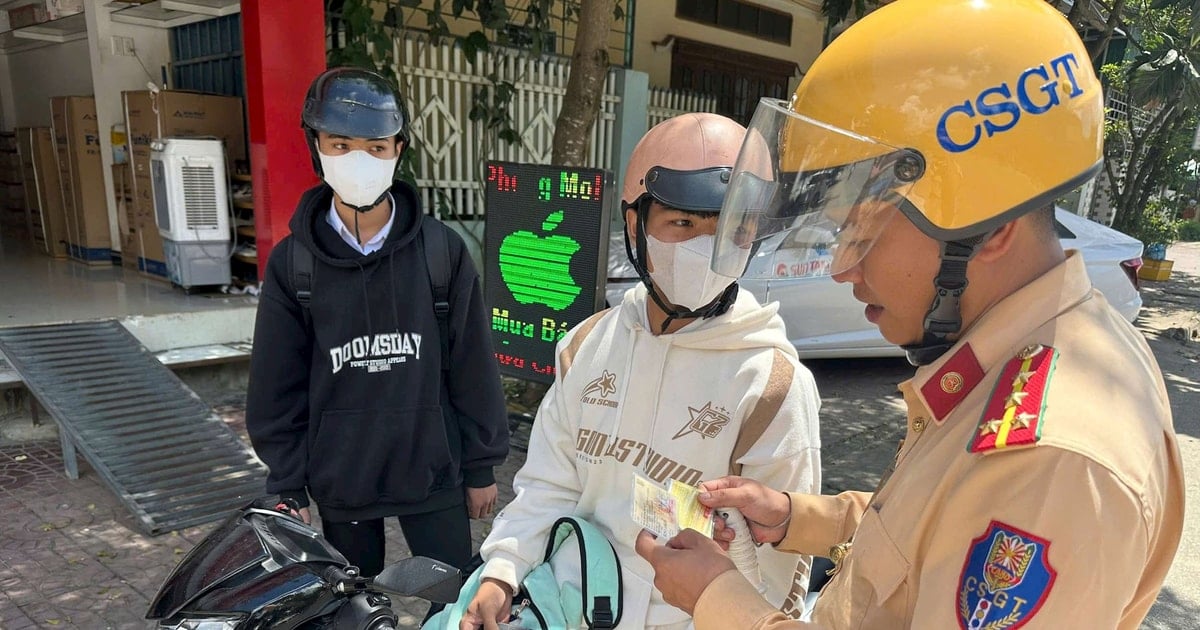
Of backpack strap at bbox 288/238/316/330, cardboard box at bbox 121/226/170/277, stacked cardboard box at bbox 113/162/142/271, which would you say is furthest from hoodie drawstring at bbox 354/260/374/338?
stacked cardboard box at bbox 113/162/142/271

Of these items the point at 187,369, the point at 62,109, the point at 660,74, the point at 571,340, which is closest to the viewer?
the point at 571,340

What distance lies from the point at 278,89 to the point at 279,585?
4.99 metres

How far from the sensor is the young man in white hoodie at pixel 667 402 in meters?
1.57

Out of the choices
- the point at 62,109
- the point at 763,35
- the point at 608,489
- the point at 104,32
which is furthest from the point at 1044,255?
the point at 763,35

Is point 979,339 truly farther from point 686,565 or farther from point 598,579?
point 598,579

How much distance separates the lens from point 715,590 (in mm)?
1035

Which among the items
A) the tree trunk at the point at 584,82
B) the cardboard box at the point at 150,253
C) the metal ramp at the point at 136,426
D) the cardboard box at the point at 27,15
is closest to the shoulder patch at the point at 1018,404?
the metal ramp at the point at 136,426

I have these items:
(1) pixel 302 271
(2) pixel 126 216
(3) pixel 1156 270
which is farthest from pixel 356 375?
(3) pixel 1156 270

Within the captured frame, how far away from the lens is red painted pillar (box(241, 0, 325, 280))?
17.3 feet

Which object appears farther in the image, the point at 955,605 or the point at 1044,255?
the point at 1044,255

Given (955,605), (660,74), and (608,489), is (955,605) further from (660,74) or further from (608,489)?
(660,74)

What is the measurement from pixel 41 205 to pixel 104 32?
293 cm

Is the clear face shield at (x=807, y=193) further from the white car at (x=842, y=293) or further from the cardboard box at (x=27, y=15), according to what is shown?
the cardboard box at (x=27, y=15)

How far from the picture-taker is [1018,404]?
78 centimetres
